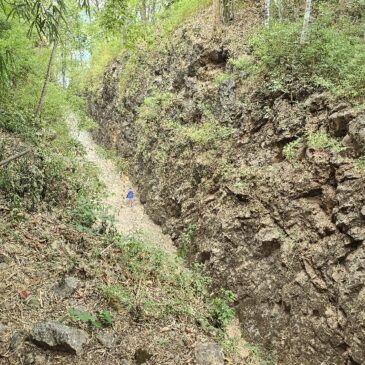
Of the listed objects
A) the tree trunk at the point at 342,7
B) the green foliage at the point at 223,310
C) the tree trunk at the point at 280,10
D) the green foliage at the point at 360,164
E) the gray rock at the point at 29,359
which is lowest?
the green foliage at the point at 223,310

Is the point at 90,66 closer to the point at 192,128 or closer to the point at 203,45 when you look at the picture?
the point at 203,45

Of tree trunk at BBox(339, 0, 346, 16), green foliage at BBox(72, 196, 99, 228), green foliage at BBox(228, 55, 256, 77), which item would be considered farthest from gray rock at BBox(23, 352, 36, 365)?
tree trunk at BBox(339, 0, 346, 16)

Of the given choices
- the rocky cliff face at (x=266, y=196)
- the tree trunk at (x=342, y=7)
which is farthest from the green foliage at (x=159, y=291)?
the tree trunk at (x=342, y=7)

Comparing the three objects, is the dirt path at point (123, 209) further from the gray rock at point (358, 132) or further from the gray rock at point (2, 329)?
the gray rock at point (358, 132)

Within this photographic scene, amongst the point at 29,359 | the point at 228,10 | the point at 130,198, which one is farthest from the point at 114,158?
the point at 29,359

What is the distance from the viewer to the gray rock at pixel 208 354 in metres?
5.08

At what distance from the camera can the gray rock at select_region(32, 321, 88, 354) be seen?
4.17m

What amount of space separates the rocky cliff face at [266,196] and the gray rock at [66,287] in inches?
147

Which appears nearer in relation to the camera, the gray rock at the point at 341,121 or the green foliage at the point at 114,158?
the gray rock at the point at 341,121

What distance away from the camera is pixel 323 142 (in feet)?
23.5

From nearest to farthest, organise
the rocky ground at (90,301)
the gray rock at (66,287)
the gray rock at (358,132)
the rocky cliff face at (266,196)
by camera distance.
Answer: the rocky ground at (90,301)
the gray rock at (66,287)
the rocky cliff face at (266,196)
the gray rock at (358,132)

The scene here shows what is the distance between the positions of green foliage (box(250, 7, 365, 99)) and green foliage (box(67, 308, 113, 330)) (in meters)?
6.12

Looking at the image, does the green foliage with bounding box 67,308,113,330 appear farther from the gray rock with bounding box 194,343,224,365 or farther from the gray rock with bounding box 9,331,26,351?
the gray rock with bounding box 194,343,224,365

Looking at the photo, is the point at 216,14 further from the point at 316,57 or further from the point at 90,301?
the point at 90,301
